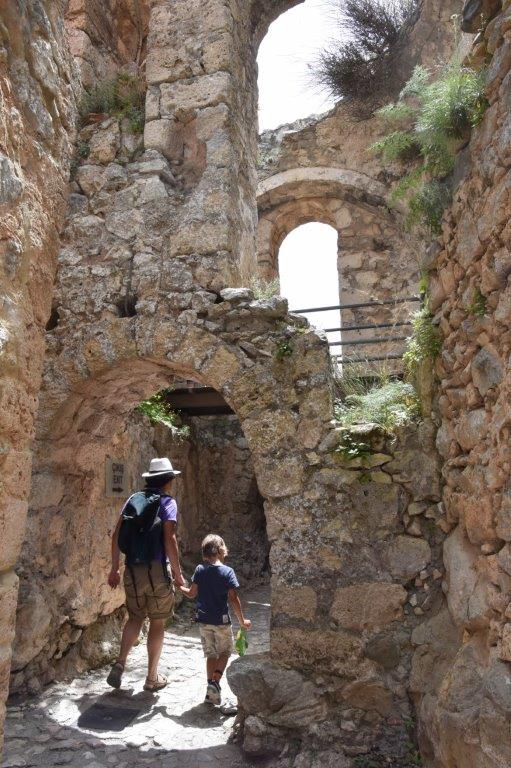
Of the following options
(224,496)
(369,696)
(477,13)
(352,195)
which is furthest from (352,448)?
(352,195)

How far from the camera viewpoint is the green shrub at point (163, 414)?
6527mm

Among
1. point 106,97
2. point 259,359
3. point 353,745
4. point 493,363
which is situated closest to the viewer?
point 493,363

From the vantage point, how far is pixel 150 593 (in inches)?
172

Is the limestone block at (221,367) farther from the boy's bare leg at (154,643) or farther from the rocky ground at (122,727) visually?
the rocky ground at (122,727)

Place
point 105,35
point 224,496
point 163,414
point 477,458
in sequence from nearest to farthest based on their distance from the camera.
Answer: point 477,458
point 105,35
point 163,414
point 224,496

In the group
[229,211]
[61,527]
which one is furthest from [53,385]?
[229,211]

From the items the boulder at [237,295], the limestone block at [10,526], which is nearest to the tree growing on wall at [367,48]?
the boulder at [237,295]

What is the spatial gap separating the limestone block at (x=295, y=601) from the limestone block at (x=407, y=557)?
1.69 ft

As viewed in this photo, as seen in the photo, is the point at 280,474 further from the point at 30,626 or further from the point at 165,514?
the point at 30,626

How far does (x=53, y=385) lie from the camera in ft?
14.5

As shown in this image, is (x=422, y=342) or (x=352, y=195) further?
(x=352, y=195)

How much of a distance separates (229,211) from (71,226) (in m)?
1.28

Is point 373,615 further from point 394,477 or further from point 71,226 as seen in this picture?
point 71,226

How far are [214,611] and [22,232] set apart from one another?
10.8ft
